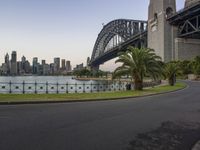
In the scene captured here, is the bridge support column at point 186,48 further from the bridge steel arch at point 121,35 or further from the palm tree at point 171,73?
the palm tree at point 171,73

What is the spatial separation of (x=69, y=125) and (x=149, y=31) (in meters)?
105

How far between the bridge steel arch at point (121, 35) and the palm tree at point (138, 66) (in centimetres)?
7922

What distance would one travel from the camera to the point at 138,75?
3588 cm

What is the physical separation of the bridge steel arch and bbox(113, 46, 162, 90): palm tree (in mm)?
79221

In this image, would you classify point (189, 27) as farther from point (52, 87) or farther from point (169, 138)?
point (169, 138)

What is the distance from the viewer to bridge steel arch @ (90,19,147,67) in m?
123

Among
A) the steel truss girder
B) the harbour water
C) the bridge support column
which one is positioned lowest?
the harbour water

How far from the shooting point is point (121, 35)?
444 feet

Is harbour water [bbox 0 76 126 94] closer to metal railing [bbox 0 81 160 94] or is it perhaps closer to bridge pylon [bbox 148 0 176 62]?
metal railing [bbox 0 81 160 94]

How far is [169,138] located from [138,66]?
27789 mm

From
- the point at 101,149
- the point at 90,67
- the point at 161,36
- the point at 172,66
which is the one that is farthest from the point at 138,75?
the point at 90,67

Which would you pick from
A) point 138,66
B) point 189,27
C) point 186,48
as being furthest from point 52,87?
point 189,27

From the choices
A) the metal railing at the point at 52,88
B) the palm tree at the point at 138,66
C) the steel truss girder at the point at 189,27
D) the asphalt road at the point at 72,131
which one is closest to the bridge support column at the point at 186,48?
the steel truss girder at the point at 189,27

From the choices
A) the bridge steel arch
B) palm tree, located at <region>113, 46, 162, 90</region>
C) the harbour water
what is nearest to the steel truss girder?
the bridge steel arch
